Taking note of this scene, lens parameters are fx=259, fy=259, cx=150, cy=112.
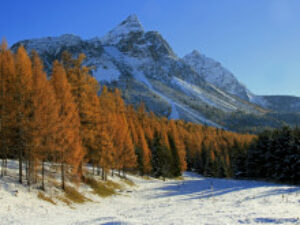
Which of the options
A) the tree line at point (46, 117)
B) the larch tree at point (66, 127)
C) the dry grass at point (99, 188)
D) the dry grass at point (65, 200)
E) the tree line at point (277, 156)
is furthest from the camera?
the tree line at point (277, 156)

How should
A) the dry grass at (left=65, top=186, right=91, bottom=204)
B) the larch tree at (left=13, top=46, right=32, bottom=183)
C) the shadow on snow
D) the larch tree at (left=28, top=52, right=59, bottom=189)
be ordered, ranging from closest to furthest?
the larch tree at (left=28, top=52, right=59, bottom=189)
the larch tree at (left=13, top=46, right=32, bottom=183)
the dry grass at (left=65, top=186, right=91, bottom=204)
the shadow on snow

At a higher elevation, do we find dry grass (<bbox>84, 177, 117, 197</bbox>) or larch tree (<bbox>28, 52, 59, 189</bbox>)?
larch tree (<bbox>28, 52, 59, 189</bbox>)

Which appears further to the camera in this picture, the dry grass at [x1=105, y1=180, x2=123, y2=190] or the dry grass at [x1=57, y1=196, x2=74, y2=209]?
the dry grass at [x1=105, y1=180, x2=123, y2=190]

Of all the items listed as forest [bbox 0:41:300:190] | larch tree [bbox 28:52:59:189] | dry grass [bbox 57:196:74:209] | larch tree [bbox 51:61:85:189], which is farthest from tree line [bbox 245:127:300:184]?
larch tree [bbox 28:52:59:189]

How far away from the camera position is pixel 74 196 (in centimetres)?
2311

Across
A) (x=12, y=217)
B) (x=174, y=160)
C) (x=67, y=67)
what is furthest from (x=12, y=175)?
(x=174, y=160)

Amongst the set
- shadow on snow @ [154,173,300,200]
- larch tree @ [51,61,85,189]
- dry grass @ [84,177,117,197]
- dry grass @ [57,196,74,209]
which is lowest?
shadow on snow @ [154,173,300,200]

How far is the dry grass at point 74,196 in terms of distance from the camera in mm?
22375

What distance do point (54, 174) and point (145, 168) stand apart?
3099cm

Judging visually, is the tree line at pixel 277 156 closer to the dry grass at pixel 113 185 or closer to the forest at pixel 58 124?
the forest at pixel 58 124

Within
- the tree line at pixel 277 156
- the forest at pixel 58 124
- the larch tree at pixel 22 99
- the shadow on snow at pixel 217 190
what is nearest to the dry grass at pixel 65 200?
the forest at pixel 58 124

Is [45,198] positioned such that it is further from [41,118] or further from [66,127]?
[41,118]

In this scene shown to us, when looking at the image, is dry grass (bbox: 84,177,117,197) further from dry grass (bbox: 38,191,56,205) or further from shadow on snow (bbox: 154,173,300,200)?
dry grass (bbox: 38,191,56,205)

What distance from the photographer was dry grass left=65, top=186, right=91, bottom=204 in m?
22.4
